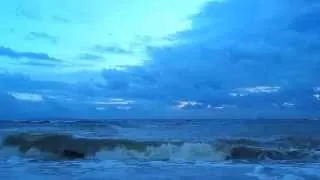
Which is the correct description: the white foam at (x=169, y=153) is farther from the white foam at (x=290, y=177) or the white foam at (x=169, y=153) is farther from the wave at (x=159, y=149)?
the white foam at (x=290, y=177)

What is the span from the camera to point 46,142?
2766 cm

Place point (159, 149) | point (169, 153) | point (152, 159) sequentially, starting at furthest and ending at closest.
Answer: point (159, 149)
point (169, 153)
point (152, 159)

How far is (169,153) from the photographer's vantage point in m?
24.6

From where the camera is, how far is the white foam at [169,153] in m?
23.6

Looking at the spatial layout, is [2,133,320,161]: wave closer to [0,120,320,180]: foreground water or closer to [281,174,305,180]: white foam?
[0,120,320,180]: foreground water

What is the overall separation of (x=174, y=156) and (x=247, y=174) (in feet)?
29.3

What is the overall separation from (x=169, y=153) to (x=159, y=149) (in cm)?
94

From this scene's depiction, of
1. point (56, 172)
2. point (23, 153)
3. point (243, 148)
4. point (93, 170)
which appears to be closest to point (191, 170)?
point (93, 170)

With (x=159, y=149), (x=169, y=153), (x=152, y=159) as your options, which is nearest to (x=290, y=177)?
(x=152, y=159)

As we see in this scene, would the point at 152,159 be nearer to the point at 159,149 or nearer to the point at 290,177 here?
the point at 159,149

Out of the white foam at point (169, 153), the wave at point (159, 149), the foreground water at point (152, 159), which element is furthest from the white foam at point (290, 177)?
the white foam at point (169, 153)

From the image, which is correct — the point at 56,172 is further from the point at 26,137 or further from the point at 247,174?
the point at 26,137

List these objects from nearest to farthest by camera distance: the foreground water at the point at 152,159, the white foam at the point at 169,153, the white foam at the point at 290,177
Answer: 1. the white foam at the point at 290,177
2. the foreground water at the point at 152,159
3. the white foam at the point at 169,153

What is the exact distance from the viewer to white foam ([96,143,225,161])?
23.6 metres
